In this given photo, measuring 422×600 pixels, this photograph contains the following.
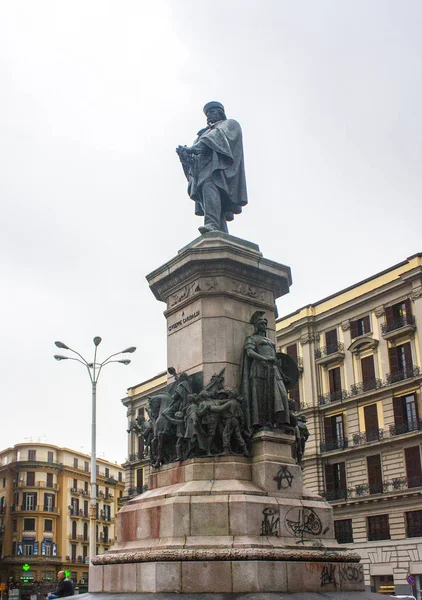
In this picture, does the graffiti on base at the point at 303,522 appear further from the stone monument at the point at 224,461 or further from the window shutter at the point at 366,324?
the window shutter at the point at 366,324

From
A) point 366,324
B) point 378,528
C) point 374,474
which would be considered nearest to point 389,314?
point 366,324

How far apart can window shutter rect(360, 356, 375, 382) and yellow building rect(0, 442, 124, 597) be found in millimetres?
44875

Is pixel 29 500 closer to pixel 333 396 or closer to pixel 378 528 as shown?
pixel 333 396

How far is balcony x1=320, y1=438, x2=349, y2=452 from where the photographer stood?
142ft

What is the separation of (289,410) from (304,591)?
2685 millimetres

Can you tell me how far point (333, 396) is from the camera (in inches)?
1769

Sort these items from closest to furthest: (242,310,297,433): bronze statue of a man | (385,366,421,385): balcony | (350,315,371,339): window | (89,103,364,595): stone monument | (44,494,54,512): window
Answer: (89,103,364,595): stone monument
(242,310,297,433): bronze statue of a man
(385,366,421,385): balcony
(350,315,371,339): window
(44,494,54,512): window

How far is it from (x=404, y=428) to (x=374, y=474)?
11.0 feet

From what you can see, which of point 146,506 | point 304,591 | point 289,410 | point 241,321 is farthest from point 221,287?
point 304,591

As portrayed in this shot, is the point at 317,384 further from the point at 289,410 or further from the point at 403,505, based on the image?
the point at 289,410

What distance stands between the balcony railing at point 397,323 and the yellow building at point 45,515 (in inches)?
1874

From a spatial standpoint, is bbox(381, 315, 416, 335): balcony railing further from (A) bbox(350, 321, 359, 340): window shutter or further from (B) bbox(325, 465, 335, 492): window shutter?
(B) bbox(325, 465, 335, 492): window shutter

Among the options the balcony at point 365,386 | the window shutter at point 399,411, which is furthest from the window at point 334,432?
the window shutter at point 399,411

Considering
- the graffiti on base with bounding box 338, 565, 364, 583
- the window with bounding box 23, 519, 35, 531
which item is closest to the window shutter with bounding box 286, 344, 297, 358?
→ the graffiti on base with bounding box 338, 565, 364, 583
